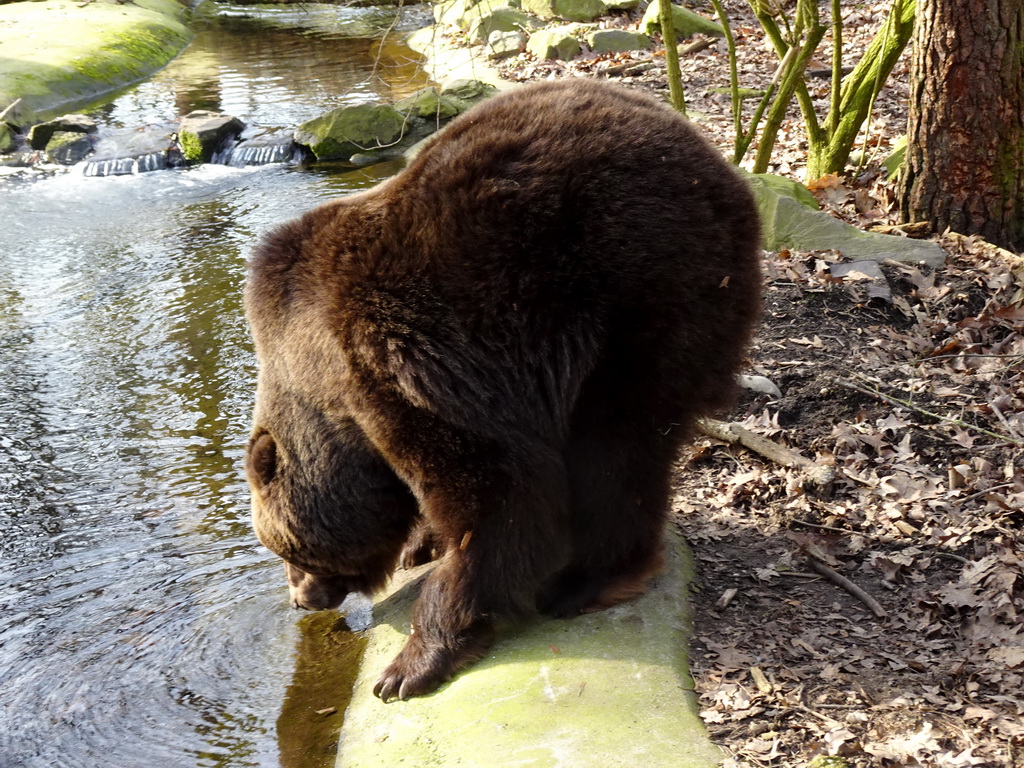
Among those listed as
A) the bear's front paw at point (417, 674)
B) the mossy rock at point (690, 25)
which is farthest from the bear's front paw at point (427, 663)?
the mossy rock at point (690, 25)

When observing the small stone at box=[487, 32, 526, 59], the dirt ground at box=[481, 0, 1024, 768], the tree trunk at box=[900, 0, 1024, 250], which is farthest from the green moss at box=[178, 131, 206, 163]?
the tree trunk at box=[900, 0, 1024, 250]

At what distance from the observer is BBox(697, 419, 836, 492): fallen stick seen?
460 cm

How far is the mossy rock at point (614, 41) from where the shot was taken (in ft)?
54.9

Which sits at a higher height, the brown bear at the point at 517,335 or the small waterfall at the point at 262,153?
the brown bear at the point at 517,335

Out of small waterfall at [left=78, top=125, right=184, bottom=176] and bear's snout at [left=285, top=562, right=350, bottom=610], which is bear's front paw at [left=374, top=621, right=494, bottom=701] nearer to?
bear's snout at [left=285, top=562, right=350, bottom=610]

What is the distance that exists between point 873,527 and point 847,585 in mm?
478

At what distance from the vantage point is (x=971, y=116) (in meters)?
6.45

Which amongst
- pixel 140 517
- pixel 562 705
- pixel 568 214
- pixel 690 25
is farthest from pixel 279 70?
pixel 562 705

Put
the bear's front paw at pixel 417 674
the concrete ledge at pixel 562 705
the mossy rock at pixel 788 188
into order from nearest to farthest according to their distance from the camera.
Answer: the concrete ledge at pixel 562 705 < the bear's front paw at pixel 417 674 < the mossy rock at pixel 788 188

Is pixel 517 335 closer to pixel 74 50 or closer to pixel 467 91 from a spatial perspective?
pixel 467 91

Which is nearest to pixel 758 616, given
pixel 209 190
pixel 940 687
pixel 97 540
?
pixel 940 687

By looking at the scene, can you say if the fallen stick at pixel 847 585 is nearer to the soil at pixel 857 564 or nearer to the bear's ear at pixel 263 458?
the soil at pixel 857 564

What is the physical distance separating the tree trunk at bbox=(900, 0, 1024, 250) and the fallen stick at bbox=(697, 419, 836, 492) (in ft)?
9.29

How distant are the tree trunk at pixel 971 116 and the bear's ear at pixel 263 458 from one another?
16.1 feet
